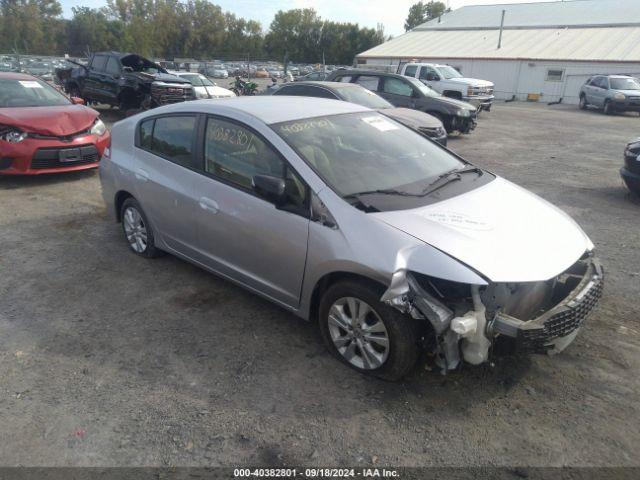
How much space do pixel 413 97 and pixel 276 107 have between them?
9627mm

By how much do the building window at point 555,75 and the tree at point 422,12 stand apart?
76714 millimetres

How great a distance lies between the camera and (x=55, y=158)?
24.0 feet

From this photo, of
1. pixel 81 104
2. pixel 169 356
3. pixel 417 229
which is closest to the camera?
pixel 417 229

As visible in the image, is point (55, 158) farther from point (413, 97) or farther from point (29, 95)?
point (413, 97)

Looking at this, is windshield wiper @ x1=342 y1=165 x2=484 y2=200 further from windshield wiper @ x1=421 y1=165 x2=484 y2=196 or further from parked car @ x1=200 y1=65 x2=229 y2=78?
parked car @ x1=200 y1=65 x2=229 y2=78

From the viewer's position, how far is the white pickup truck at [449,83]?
17.7 m

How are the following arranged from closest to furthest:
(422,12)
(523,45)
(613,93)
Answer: (613,93)
(523,45)
(422,12)

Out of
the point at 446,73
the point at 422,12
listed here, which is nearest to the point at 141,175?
the point at 446,73

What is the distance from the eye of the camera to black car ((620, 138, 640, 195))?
676 cm

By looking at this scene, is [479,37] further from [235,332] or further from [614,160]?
[235,332]

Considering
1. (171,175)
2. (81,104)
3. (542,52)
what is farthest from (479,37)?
(171,175)

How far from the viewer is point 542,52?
31.4 m

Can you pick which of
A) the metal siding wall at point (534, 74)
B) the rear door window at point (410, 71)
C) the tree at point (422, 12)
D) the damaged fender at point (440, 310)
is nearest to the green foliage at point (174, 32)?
the tree at point (422, 12)

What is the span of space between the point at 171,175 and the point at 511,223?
2817 mm
